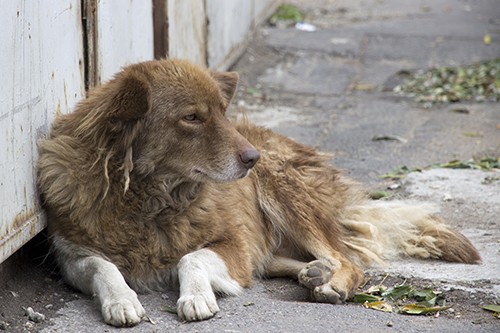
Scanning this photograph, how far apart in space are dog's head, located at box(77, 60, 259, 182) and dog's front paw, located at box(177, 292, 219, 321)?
0.65 metres

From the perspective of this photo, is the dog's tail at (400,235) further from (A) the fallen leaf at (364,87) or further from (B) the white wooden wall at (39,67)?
(A) the fallen leaf at (364,87)

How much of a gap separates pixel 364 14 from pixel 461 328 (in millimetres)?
9900

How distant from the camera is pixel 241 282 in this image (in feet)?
16.4

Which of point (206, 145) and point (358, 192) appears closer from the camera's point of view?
point (206, 145)

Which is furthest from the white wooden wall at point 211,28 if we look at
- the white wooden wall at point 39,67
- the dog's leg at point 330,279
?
the dog's leg at point 330,279

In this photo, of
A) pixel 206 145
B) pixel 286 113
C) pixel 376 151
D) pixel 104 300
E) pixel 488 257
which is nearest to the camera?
pixel 104 300

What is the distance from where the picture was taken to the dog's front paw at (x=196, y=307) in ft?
14.6

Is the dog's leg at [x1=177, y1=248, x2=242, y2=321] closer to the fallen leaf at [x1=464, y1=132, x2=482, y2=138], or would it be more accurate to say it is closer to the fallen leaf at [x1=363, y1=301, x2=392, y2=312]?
the fallen leaf at [x1=363, y1=301, x2=392, y2=312]

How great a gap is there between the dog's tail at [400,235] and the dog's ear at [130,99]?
171cm

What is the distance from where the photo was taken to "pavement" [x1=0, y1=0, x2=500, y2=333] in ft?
15.0

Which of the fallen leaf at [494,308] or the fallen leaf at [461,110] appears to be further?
the fallen leaf at [461,110]

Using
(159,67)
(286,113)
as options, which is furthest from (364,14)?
(159,67)

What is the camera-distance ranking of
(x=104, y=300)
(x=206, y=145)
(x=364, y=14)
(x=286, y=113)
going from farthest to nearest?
(x=364, y=14) < (x=286, y=113) < (x=206, y=145) < (x=104, y=300)

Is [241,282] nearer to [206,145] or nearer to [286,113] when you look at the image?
[206,145]
